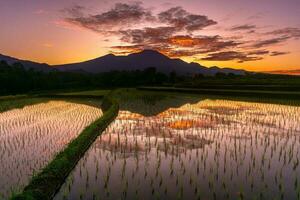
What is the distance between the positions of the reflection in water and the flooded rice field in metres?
1.52

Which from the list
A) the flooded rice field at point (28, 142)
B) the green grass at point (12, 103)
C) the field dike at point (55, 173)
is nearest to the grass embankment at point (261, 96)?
the flooded rice field at point (28, 142)

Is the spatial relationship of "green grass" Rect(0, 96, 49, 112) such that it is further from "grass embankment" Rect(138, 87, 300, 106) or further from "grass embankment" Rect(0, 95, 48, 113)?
"grass embankment" Rect(138, 87, 300, 106)

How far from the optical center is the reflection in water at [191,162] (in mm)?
9211

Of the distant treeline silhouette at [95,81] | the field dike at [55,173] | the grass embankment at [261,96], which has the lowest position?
the field dike at [55,173]

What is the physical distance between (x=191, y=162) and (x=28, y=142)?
316 inches

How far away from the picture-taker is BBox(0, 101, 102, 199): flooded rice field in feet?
34.1

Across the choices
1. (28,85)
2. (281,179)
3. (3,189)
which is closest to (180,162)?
(281,179)

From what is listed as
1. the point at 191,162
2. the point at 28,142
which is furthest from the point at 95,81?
the point at 191,162

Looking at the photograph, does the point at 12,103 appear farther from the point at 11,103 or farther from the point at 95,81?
the point at 95,81

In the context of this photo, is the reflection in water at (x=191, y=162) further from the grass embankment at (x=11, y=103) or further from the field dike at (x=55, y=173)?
the grass embankment at (x=11, y=103)

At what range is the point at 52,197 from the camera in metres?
8.64

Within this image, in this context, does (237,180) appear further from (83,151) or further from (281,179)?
(83,151)

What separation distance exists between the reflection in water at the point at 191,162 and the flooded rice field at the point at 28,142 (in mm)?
1522

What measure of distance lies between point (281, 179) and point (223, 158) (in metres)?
2.75
